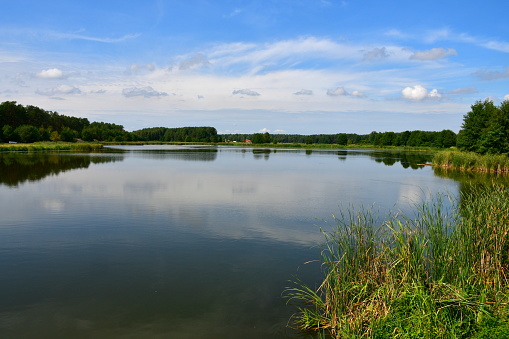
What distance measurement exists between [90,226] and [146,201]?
565cm

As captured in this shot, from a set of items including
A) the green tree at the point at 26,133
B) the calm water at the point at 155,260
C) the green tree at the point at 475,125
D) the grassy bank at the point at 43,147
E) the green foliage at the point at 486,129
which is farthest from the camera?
the green tree at the point at 26,133

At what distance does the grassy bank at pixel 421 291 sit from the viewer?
6.00m

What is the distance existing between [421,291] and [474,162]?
4279 cm

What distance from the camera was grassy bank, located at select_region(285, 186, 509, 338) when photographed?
6.00 meters

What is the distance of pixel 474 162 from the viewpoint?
137 feet

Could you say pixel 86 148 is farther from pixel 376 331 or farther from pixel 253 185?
pixel 376 331

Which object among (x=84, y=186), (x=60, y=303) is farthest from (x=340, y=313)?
(x=84, y=186)

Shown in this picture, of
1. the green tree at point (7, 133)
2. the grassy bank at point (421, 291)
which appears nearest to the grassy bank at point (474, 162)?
the grassy bank at point (421, 291)

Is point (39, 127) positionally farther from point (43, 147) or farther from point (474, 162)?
point (474, 162)

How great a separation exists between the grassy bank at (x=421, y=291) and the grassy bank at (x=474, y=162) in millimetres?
36307

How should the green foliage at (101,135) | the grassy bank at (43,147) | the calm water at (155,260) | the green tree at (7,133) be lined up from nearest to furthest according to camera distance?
the calm water at (155,260), the grassy bank at (43,147), the green tree at (7,133), the green foliage at (101,135)

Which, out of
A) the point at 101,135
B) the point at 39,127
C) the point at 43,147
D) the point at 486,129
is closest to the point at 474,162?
the point at 486,129

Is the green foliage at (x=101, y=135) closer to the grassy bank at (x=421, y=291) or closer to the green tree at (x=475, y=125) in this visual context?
the green tree at (x=475, y=125)

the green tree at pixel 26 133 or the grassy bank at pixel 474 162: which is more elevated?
the green tree at pixel 26 133
